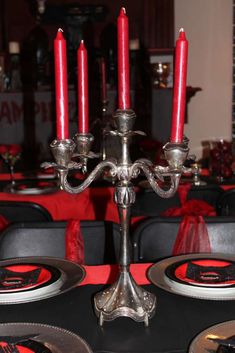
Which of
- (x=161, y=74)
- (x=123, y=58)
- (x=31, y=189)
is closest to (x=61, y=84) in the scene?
(x=123, y=58)

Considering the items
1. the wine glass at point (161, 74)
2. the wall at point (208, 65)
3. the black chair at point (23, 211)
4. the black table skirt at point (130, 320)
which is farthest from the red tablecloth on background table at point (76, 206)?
the wall at point (208, 65)

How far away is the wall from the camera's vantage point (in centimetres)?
515

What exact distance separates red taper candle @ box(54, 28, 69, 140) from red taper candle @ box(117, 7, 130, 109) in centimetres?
10

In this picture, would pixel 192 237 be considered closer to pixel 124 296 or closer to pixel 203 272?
pixel 203 272

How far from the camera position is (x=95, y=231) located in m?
1.89

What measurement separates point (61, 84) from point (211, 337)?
0.56 meters

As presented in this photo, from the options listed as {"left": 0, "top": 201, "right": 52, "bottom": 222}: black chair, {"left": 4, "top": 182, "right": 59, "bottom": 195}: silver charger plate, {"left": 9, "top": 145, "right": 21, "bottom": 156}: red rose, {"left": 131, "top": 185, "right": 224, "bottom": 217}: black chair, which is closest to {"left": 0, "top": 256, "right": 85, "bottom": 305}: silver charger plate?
{"left": 0, "top": 201, "right": 52, "bottom": 222}: black chair

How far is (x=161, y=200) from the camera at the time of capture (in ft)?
8.45

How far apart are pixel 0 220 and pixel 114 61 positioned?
3.47 meters

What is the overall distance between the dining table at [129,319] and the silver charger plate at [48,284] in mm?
15

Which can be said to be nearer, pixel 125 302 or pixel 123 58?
pixel 123 58

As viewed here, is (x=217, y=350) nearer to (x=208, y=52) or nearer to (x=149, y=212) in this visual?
(x=149, y=212)

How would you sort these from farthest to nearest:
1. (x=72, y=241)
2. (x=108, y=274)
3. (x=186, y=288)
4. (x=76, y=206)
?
(x=76, y=206), (x=72, y=241), (x=108, y=274), (x=186, y=288)

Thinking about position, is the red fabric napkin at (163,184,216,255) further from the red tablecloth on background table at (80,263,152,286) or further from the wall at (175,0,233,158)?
the wall at (175,0,233,158)
